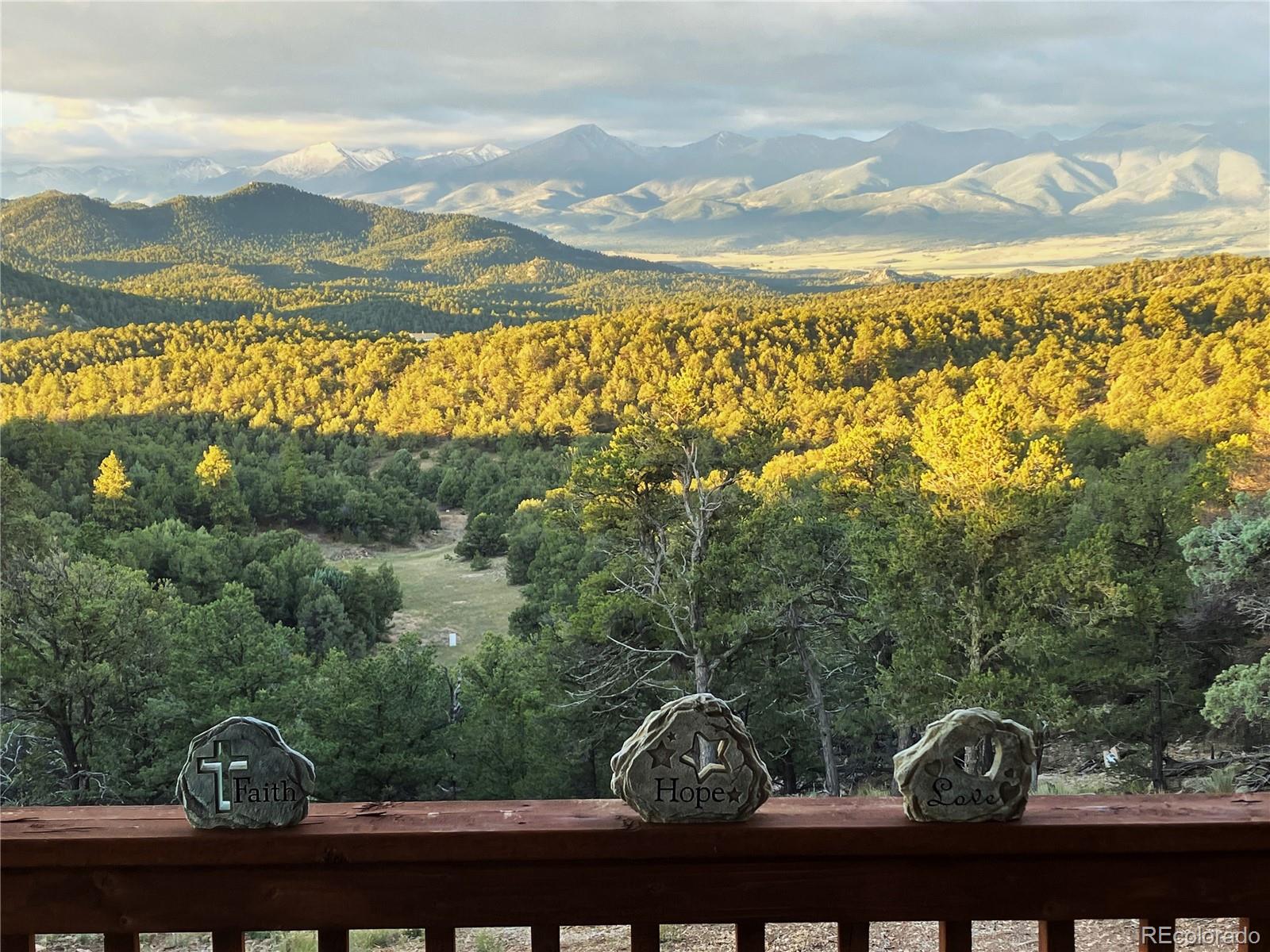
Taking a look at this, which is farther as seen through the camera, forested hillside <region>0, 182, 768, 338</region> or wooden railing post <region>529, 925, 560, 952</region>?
forested hillside <region>0, 182, 768, 338</region>

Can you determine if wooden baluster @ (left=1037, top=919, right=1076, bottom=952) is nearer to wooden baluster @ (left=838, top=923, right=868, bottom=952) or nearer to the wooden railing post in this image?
wooden baluster @ (left=838, top=923, right=868, bottom=952)

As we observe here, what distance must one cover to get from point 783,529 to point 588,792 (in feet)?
8.78

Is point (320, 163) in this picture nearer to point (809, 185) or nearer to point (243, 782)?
point (809, 185)

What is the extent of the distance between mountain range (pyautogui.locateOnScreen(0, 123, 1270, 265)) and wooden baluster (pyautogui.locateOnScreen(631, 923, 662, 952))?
3198 cm

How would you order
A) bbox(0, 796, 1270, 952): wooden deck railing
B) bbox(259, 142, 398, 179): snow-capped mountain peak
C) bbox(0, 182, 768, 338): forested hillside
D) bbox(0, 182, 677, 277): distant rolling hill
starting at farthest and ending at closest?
1. bbox(259, 142, 398, 179): snow-capped mountain peak
2. bbox(0, 182, 677, 277): distant rolling hill
3. bbox(0, 182, 768, 338): forested hillside
4. bbox(0, 796, 1270, 952): wooden deck railing

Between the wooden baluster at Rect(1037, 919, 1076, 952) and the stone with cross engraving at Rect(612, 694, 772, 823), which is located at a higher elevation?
the stone with cross engraving at Rect(612, 694, 772, 823)

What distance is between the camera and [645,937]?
782 millimetres

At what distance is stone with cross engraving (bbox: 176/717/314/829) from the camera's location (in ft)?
2.51

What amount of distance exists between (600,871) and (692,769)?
0.33 feet

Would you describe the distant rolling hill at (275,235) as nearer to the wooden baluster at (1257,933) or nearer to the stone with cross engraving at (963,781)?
the stone with cross engraving at (963,781)

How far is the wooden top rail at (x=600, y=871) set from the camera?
0.75 metres

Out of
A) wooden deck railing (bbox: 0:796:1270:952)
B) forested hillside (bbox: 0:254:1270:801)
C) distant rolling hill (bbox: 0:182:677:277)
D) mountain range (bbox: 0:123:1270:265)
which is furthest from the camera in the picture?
distant rolling hill (bbox: 0:182:677:277)

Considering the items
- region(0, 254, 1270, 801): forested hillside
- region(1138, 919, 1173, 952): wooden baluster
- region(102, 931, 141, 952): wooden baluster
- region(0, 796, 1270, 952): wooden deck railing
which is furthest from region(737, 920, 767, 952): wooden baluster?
region(0, 254, 1270, 801): forested hillside

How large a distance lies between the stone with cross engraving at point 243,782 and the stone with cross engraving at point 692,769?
9.6 inches
